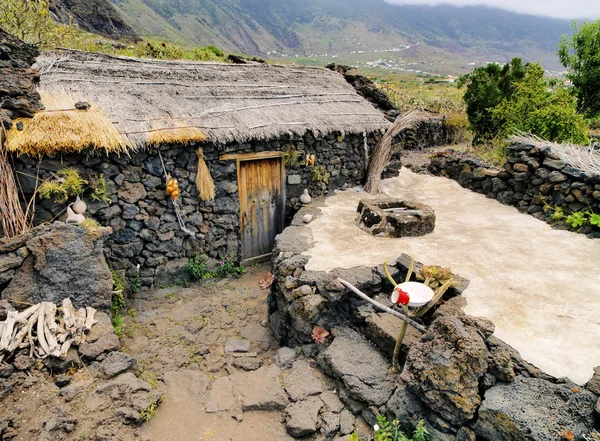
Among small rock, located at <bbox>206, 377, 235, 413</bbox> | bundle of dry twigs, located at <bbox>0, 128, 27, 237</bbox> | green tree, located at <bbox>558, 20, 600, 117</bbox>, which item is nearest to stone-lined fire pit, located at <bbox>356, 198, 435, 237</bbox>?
small rock, located at <bbox>206, 377, 235, 413</bbox>

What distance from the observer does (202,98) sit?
7809mm

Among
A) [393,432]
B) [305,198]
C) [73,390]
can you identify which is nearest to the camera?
[393,432]

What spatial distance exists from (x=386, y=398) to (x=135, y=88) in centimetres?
715

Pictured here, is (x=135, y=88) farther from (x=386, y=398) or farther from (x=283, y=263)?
(x=386, y=398)

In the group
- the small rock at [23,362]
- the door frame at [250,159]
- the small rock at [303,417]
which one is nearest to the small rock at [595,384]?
the small rock at [303,417]

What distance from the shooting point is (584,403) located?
3260mm

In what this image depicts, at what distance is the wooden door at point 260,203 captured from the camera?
8102 millimetres

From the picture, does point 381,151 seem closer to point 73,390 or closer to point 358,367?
point 358,367

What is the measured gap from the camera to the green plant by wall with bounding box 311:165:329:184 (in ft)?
29.3

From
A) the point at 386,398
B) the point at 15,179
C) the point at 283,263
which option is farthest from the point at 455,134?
the point at 15,179

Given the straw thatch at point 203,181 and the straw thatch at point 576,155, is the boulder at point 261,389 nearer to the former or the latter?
the straw thatch at point 203,181

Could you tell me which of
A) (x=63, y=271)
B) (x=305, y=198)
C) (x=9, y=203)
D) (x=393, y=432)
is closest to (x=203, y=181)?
(x=305, y=198)

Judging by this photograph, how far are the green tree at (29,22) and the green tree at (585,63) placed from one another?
1747 centimetres

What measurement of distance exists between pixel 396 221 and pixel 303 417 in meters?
3.94
